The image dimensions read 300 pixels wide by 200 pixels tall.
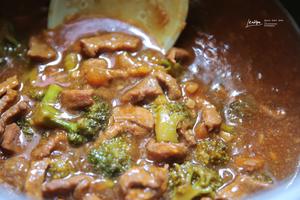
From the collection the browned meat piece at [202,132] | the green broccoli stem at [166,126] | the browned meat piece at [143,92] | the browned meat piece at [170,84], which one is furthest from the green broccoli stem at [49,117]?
the browned meat piece at [202,132]

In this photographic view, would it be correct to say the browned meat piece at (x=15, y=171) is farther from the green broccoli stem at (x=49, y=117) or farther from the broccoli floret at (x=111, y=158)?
the broccoli floret at (x=111, y=158)

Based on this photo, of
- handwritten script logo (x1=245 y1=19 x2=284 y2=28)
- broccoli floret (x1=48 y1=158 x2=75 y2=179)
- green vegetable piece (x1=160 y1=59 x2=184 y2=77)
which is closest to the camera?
broccoli floret (x1=48 y1=158 x2=75 y2=179)

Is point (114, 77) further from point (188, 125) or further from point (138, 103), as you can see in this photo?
point (188, 125)

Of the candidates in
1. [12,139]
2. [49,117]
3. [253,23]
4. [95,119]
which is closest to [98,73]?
[95,119]

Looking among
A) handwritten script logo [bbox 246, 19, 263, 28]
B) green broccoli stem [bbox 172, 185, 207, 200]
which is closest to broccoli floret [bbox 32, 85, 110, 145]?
green broccoli stem [bbox 172, 185, 207, 200]

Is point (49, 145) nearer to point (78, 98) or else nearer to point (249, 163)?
point (78, 98)

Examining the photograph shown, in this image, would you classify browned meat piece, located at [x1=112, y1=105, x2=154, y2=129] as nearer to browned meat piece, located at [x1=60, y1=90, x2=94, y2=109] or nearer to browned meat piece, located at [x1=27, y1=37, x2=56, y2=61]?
browned meat piece, located at [x1=60, y1=90, x2=94, y2=109]
